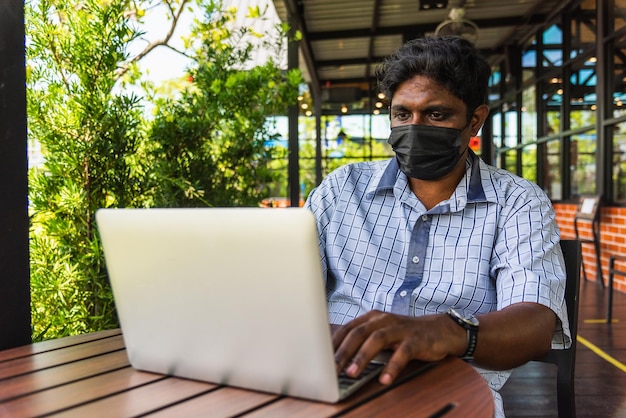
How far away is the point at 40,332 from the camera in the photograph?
204 cm

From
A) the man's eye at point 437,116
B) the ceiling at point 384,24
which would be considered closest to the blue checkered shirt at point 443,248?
the man's eye at point 437,116

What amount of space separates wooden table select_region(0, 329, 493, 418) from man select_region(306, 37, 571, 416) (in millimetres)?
354

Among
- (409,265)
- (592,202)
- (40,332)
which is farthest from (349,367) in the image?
(592,202)

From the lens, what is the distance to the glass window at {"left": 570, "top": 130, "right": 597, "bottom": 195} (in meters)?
6.54

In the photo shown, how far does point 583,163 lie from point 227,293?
23.1 ft

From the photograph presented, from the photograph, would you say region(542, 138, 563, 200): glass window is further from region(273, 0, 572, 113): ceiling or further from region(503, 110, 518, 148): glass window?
region(273, 0, 572, 113): ceiling

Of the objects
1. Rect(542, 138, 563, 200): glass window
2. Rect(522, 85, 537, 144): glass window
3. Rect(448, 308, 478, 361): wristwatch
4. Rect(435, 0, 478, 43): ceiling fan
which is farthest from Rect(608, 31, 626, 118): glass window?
Rect(448, 308, 478, 361): wristwatch

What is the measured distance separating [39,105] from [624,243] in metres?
5.41

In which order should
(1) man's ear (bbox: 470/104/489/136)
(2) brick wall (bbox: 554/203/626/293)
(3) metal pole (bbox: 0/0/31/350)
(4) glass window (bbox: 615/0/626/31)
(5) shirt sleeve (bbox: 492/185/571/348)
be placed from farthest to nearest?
(2) brick wall (bbox: 554/203/626/293) < (4) glass window (bbox: 615/0/626/31) < (1) man's ear (bbox: 470/104/489/136) < (3) metal pole (bbox: 0/0/31/350) < (5) shirt sleeve (bbox: 492/185/571/348)

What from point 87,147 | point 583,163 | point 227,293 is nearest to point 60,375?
point 227,293

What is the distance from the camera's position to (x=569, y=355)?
4.46 ft

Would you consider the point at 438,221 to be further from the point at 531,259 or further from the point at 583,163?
the point at 583,163

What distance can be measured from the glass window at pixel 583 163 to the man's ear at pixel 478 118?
544 cm

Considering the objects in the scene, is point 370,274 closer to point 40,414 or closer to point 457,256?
point 457,256
